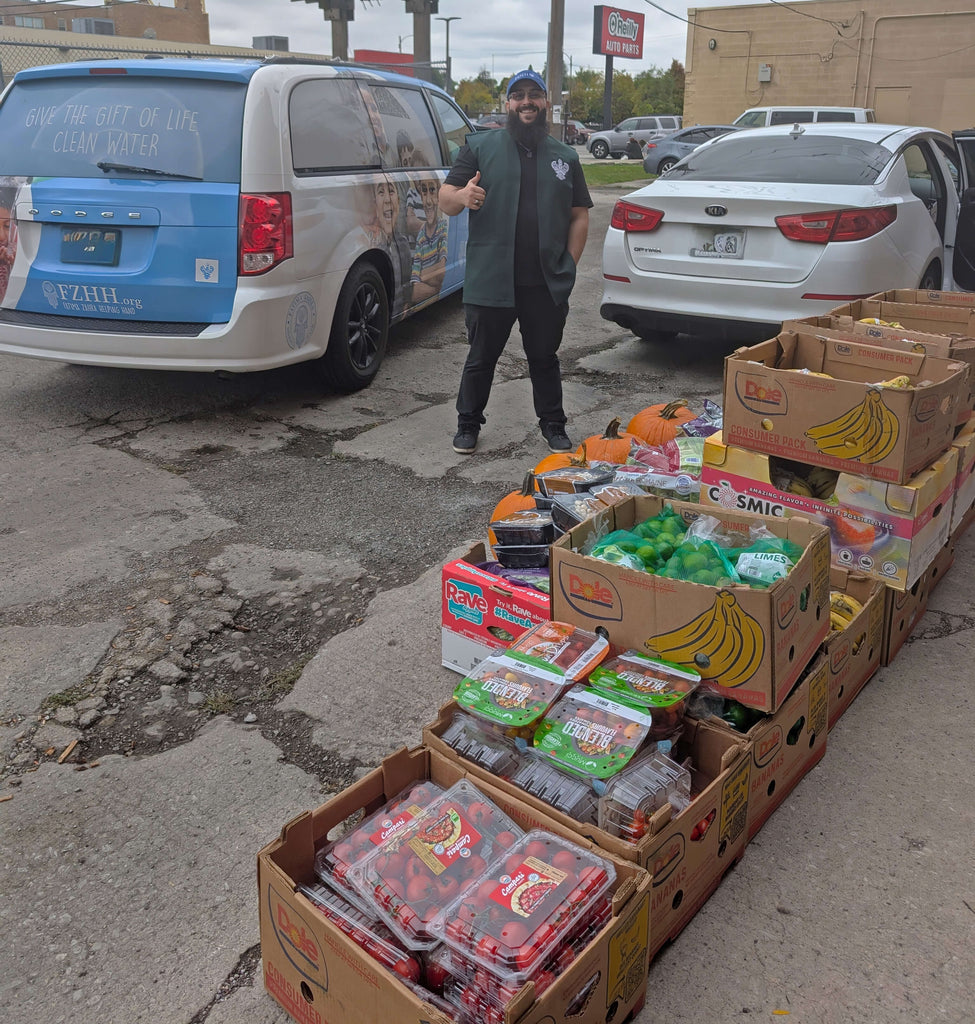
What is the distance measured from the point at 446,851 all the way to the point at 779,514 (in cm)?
192

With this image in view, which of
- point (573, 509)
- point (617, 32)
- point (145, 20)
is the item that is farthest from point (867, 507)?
point (145, 20)

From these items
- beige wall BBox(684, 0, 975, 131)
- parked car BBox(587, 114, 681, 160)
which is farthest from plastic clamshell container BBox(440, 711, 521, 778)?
parked car BBox(587, 114, 681, 160)

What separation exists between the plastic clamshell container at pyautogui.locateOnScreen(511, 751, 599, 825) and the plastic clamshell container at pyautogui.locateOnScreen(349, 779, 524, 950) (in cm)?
11

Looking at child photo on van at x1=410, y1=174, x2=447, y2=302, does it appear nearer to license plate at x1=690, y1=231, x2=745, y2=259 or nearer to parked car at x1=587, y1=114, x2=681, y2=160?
license plate at x1=690, y1=231, x2=745, y2=259

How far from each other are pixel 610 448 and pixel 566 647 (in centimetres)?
192

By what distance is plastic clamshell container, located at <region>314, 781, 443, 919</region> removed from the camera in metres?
2.01

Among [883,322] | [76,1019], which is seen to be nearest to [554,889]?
[76,1019]

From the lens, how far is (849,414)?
3.14 metres

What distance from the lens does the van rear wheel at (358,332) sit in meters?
5.79

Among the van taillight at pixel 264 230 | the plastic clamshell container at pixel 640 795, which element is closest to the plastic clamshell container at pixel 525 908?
the plastic clamshell container at pixel 640 795

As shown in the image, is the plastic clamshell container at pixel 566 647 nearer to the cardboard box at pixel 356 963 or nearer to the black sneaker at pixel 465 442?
the cardboard box at pixel 356 963

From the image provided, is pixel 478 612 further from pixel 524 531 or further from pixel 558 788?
pixel 558 788

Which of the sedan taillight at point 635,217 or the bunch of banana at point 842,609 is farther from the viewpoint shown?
the sedan taillight at point 635,217

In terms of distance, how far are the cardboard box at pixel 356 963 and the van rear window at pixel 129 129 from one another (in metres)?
3.93
